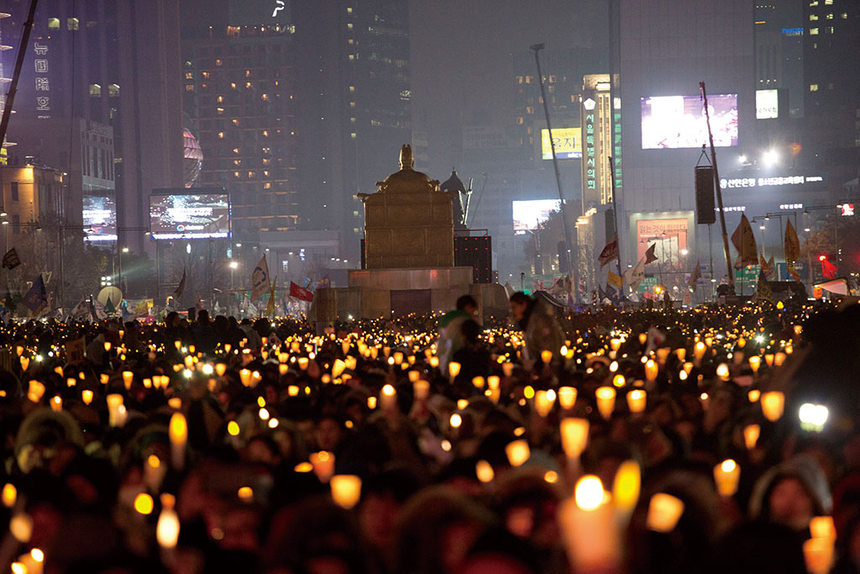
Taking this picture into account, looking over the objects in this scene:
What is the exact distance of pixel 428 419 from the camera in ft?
31.5

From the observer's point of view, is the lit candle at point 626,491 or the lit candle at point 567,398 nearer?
the lit candle at point 626,491

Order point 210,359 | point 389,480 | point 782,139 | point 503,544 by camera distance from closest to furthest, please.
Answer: point 503,544, point 389,480, point 210,359, point 782,139

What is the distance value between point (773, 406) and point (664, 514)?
371 cm

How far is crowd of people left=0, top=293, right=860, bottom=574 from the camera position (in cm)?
488

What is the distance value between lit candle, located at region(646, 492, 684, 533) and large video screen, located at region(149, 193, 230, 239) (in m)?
104

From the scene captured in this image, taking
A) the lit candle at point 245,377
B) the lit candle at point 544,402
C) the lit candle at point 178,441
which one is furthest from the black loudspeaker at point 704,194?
the lit candle at point 178,441

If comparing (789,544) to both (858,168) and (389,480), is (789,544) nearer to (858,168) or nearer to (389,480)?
(389,480)

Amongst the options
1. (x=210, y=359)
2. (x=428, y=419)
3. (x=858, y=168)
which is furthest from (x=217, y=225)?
(x=428, y=419)

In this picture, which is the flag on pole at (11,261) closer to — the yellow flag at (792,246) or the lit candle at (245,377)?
the yellow flag at (792,246)

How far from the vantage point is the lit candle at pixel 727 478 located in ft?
20.7

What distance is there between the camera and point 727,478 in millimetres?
6344

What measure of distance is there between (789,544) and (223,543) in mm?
2641

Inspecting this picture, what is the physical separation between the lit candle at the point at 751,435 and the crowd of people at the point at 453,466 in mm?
22

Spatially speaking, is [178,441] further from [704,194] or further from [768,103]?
[768,103]
